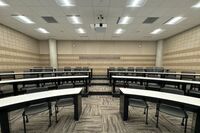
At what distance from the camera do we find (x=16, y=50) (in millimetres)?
6797

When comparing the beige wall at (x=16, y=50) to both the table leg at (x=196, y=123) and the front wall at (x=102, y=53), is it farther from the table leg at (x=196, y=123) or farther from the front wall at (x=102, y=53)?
the table leg at (x=196, y=123)

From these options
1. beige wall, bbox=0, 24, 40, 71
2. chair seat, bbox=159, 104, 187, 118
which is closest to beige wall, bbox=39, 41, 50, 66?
beige wall, bbox=0, 24, 40, 71

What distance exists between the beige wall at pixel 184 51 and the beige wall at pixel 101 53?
1480 mm

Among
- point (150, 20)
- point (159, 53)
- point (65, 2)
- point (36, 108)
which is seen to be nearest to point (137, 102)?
point (36, 108)

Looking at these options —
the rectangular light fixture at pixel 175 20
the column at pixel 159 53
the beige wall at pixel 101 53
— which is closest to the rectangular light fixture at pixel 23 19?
the beige wall at pixel 101 53

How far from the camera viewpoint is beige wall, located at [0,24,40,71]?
19.2 ft

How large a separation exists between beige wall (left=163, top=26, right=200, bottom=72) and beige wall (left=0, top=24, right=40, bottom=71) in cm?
1098

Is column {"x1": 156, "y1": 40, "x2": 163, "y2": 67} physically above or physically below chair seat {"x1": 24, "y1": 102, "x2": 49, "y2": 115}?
above

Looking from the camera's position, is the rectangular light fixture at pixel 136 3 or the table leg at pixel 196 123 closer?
the table leg at pixel 196 123

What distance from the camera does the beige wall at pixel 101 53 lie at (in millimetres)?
9664

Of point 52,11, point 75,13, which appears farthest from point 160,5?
point 52,11

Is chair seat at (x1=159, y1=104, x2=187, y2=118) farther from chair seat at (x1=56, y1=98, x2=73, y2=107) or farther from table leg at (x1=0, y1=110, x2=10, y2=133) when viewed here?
table leg at (x1=0, y1=110, x2=10, y2=133)

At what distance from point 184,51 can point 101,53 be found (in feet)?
20.4

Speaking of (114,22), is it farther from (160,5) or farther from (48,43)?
(48,43)
